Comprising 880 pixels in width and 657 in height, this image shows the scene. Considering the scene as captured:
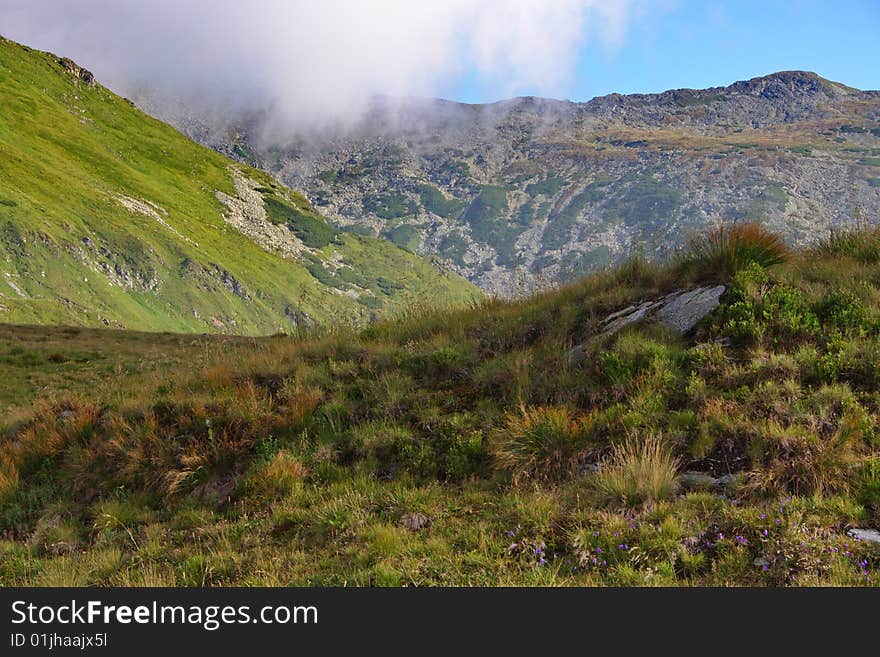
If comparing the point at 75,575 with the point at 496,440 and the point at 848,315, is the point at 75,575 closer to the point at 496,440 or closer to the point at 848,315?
the point at 496,440

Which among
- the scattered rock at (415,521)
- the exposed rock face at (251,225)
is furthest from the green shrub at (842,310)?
the exposed rock face at (251,225)

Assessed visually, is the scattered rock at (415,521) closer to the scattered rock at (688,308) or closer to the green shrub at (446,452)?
the green shrub at (446,452)

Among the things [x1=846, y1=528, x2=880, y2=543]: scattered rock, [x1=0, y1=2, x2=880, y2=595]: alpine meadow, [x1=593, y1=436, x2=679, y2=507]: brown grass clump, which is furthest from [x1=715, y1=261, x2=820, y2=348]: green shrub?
[x1=846, y1=528, x2=880, y2=543]: scattered rock

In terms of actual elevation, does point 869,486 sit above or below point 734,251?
below

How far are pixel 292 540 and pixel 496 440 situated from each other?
2.58 metres

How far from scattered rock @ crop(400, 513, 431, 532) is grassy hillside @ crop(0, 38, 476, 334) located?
24.4 ft

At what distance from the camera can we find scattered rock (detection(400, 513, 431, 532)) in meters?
5.19

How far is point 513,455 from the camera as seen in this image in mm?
6008

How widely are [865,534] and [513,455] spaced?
10.5 feet

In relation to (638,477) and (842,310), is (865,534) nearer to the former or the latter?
(638,477)

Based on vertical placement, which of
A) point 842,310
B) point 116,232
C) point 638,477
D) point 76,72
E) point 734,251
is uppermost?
point 76,72

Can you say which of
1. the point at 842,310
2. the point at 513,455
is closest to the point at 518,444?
the point at 513,455

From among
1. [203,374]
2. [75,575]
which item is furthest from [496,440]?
[203,374]

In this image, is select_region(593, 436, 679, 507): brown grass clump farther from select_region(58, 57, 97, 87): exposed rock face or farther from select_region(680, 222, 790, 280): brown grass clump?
select_region(58, 57, 97, 87): exposed rock face
